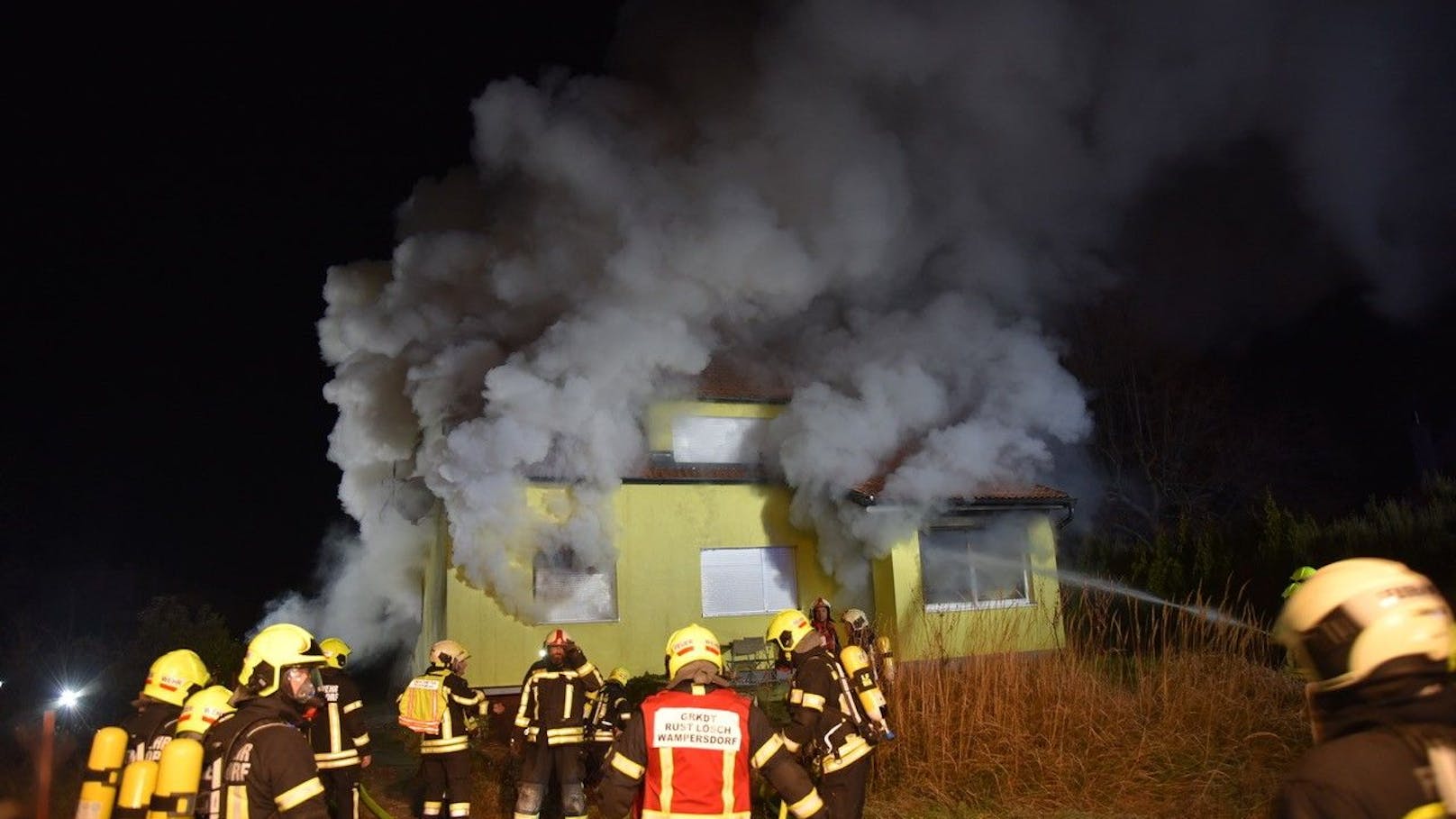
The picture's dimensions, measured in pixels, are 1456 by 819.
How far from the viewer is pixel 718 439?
18516 millimetres

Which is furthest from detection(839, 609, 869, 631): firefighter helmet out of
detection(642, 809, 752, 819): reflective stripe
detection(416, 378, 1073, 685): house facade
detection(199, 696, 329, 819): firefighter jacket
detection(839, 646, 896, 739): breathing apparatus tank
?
detection(199, 696, 329, 819): firefighter jacket

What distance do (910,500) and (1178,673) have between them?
7.68m

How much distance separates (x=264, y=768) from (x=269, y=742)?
11cm

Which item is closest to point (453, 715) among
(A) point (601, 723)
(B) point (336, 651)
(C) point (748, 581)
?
(A) point (601, 723)

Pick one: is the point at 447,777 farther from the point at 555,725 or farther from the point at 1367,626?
the point at 1367,626

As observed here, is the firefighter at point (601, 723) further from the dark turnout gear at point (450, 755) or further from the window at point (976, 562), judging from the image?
the window at point (976, 562)

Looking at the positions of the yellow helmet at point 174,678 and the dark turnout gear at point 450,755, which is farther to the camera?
the dark turnout gear at point 450,755

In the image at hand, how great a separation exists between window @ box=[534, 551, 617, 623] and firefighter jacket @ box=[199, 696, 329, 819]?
11.5m

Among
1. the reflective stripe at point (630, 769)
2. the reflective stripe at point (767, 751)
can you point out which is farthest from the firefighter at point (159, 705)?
the reflective stripe at point (767, 751)

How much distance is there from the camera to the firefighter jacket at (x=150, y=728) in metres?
5.45

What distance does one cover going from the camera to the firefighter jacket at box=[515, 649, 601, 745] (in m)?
8.55

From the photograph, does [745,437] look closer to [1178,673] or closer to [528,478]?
[528,478]

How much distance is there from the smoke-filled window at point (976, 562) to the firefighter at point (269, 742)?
47.9 feet

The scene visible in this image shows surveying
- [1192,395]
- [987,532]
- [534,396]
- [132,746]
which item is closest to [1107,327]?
[1192,395]
